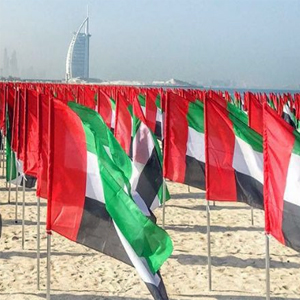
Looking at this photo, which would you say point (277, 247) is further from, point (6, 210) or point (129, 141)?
point (6, 210)

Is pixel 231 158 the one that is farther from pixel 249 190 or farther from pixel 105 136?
pixel 105 136

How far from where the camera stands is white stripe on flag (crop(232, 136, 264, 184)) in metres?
5.55

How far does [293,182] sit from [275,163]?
215mm

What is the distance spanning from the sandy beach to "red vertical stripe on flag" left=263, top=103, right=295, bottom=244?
7.21 ft

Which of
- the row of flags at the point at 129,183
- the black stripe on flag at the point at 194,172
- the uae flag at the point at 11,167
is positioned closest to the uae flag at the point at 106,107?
the uae flag at the point at 11,167

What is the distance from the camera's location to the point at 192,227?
9.67m

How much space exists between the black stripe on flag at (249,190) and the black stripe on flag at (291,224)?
107 centimetres

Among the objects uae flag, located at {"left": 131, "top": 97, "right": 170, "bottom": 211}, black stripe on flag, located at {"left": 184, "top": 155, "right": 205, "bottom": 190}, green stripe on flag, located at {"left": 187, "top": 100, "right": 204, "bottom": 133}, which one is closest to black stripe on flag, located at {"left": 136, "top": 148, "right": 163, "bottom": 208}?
uae flag, located at {"left": 131, "top": 97, "right": 170, "bottom": 211}

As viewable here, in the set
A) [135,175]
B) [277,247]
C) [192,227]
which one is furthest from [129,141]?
[277,247]

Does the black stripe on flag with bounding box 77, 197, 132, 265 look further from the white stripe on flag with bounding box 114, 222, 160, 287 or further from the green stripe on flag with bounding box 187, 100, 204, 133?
the green stripe on flag with bounding box 187, 100, 204, 133

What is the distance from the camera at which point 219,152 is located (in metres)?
6.08

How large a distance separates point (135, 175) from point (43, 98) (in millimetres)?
1744

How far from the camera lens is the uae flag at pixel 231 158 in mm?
5621

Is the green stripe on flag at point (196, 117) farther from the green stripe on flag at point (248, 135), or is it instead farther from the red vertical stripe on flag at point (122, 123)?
the green stripe on flag at point (248, 135)
